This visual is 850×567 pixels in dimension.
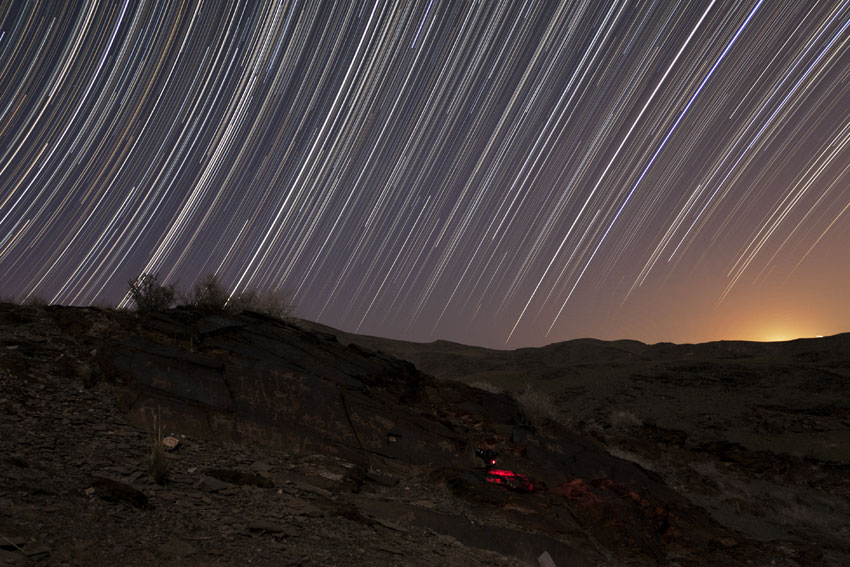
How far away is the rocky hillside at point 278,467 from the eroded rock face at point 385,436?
47mm

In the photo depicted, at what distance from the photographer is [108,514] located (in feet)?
18.1

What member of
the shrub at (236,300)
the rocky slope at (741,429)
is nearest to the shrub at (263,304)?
the shrub at (236,300)

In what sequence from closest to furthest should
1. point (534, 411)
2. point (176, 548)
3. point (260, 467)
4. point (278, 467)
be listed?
point (176, 548) → point (260, 467) → point (278, 467) → point (534, 411)

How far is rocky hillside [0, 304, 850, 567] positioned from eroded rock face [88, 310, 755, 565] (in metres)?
0.05

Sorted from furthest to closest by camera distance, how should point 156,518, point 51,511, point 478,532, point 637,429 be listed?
1. point 637,429
2. point 478,532
3. point 156,518
4. point 51,511

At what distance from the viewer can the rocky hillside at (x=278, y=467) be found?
5.72 m

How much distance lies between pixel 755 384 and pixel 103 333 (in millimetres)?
35479

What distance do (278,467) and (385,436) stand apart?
3395 millimetres

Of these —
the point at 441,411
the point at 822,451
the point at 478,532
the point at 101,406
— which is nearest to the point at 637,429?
the point at 822,451

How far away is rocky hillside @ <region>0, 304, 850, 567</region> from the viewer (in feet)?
18.8

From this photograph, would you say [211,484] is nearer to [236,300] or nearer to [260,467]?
[260,467]

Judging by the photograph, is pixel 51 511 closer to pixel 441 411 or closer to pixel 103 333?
pixel 103 333

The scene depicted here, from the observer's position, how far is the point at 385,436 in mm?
11477

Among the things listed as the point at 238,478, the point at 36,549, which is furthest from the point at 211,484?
the point at 36,549
